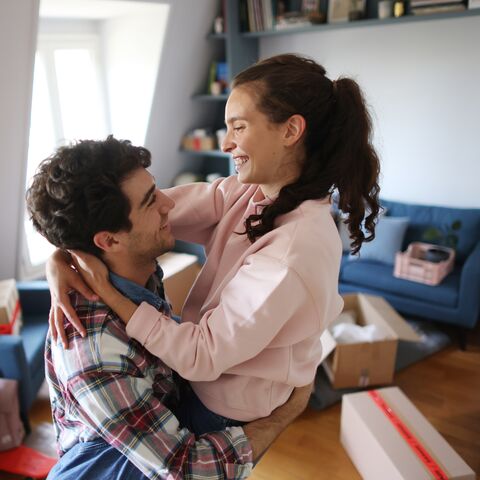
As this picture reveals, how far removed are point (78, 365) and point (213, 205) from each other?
1.87ft

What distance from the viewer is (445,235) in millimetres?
3373

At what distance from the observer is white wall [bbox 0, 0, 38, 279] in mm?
2252

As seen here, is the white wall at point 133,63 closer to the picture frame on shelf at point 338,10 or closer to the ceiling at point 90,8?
the ceiling at point 90,8

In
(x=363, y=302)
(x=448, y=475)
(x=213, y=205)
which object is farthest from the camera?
(x=363, y=302)

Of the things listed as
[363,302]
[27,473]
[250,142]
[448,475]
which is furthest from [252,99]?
[363,302]

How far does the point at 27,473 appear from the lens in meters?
2.15

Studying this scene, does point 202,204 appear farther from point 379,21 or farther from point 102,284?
point 379,21

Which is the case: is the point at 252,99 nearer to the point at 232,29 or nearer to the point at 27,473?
the point at 27,473

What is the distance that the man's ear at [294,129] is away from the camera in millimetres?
1067

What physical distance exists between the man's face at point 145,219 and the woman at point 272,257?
10cm

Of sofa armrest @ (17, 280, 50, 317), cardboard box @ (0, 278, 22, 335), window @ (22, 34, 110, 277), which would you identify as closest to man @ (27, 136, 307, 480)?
cardboard box @ (0, 278, 22, 335)

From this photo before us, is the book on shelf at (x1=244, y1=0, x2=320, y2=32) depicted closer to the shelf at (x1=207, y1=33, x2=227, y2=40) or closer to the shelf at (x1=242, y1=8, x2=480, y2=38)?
the shelf at (x1=242, y1=8, x2=480, y2=38)

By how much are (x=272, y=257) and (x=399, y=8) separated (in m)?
2.78

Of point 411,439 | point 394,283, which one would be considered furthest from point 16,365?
point 394,283
